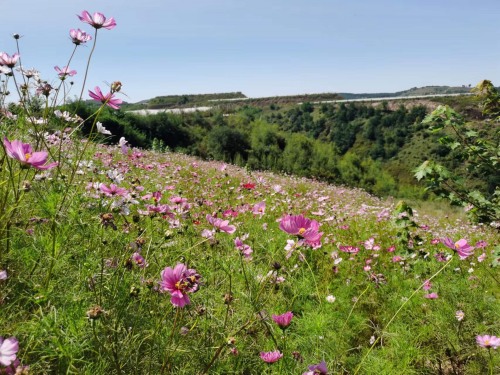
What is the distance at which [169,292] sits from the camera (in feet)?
4.15

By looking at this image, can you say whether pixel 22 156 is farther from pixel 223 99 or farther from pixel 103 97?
pixel 223 99

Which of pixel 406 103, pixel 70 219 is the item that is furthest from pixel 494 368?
pixel 406 103

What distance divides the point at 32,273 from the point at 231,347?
37.0 inches

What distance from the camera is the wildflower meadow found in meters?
1.31

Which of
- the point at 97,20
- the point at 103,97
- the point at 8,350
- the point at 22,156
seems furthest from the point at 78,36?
the point at 8,350

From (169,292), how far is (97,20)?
130cm

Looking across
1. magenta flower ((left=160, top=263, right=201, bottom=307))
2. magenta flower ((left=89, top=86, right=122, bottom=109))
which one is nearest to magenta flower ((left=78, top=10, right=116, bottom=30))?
magenta flower ((left=89, top=86, right=122, bottom=109))

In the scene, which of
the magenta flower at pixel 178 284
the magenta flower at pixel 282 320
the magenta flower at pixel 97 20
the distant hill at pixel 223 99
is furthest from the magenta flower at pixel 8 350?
the distant hill at pixel 223 99

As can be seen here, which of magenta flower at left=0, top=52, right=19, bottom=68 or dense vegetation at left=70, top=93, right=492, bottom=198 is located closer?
magenta flower at left=0, top=52, right=19, bottom=68

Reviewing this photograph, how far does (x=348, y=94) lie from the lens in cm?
16325

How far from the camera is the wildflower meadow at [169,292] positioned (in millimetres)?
1311

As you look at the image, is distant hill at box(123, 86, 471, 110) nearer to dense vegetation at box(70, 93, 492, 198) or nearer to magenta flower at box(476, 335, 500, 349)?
dense vegetation at box(70, 93, 492, 198)

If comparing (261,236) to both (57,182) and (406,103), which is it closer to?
(57,182)

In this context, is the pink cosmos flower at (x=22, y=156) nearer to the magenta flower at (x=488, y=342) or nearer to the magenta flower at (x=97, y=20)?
the magenta flower at (x=97, y=20)
